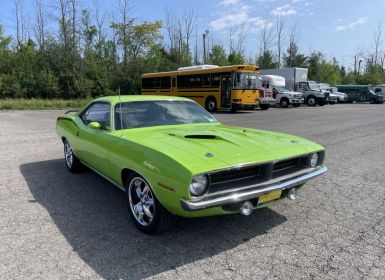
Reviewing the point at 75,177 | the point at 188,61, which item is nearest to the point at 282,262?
the point at 75,177

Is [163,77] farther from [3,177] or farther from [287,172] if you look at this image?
[287,172]

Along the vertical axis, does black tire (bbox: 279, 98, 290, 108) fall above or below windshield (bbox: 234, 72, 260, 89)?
below

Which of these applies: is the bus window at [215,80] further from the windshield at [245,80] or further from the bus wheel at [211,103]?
the windshield at [245,80]

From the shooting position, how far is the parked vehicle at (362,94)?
124ft

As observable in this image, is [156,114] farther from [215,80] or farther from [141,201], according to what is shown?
[215,80]

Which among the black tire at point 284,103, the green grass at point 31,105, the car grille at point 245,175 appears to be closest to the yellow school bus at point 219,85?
the black tire at point 284,103

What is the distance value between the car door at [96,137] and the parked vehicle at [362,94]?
3902 cm

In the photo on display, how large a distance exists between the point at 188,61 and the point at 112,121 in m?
42.2

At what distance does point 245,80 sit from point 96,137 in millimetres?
16798

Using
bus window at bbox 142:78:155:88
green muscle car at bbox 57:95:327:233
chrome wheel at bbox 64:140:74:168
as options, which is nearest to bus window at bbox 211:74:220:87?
bus window at bbox 142:78:155:88

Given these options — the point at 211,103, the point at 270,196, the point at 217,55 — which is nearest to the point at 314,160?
the point at 270,196

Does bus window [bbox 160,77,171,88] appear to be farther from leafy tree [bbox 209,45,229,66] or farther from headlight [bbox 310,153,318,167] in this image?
leafy tree [bbox 209,45,229,66]

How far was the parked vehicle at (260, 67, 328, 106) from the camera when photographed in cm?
3041

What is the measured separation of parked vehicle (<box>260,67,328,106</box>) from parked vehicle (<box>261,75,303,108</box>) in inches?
106
